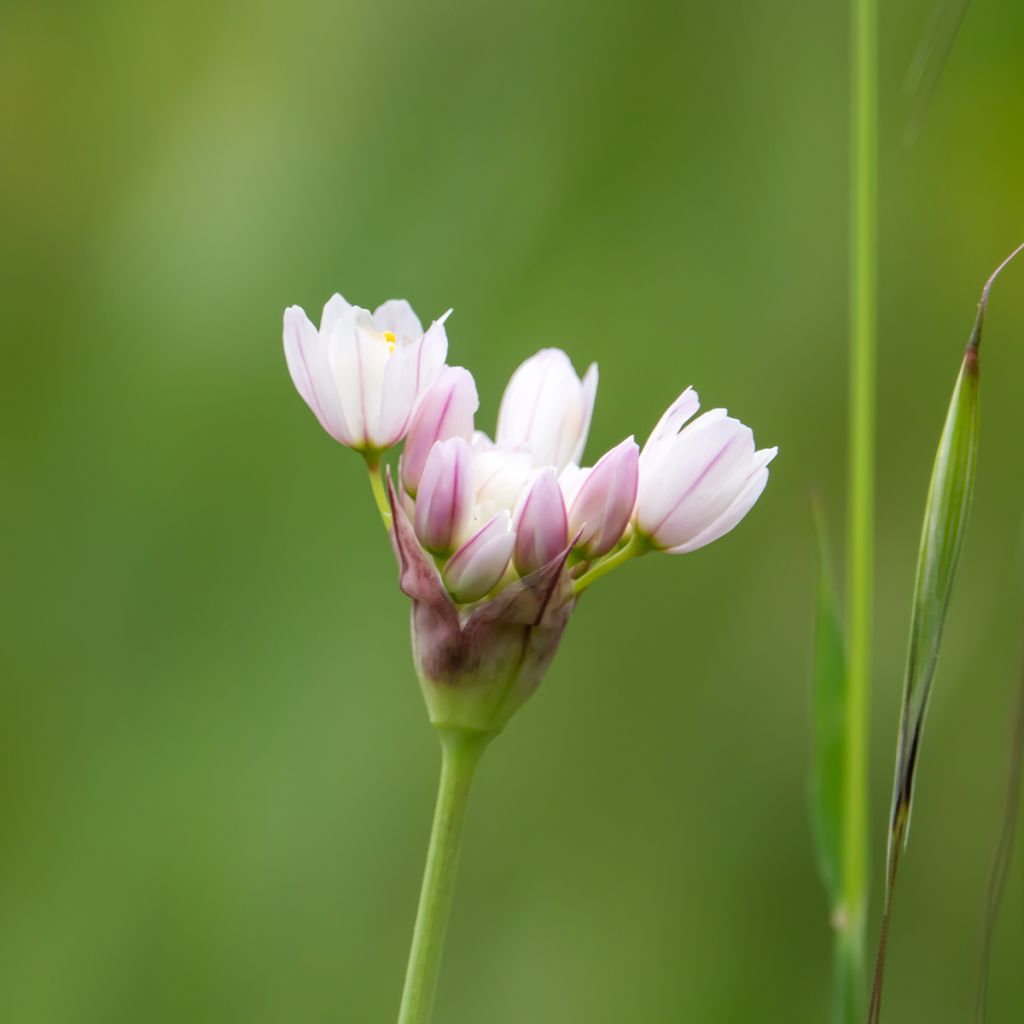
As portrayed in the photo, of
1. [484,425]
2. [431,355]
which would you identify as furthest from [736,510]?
[484,425]

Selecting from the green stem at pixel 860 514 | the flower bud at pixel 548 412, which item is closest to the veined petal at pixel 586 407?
the flower bud at pixel 548 412


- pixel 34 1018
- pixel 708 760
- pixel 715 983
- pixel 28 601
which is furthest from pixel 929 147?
pixel 34 1018

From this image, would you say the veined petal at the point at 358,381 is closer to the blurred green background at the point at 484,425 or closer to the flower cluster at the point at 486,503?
the flower cluster at the point at 486,503

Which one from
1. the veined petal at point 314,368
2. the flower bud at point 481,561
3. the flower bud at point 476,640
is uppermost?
the veined petal at point 314,368

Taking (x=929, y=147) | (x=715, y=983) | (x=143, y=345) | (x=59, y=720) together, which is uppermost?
(x=929, y=147)

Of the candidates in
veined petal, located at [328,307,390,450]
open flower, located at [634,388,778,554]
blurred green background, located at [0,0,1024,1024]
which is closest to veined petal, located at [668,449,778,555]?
open flower, located at [634,388,778,554]

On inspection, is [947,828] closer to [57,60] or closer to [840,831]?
[840,831]

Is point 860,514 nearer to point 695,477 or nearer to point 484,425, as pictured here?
point 695,477
